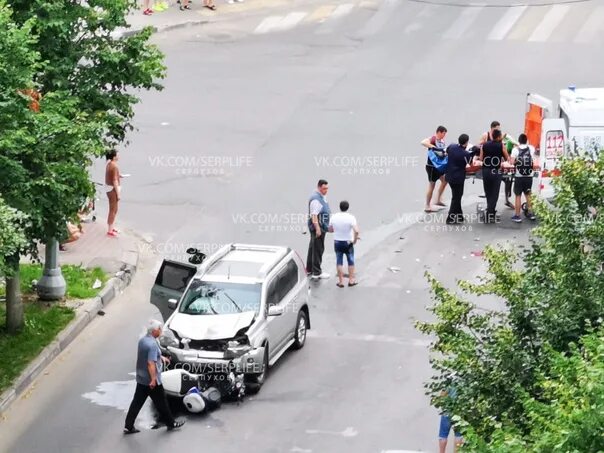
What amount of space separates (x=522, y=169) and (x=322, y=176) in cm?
426

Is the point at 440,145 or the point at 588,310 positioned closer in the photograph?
the point at 588,310

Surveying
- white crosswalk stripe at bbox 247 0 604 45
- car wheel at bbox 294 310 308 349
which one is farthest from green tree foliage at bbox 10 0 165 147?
white crosswalk stripe at bbox 247 0 604 45

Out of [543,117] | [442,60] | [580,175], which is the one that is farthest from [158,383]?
[442,60]

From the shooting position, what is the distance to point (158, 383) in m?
17.9

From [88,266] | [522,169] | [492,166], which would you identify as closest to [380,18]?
[492,166]

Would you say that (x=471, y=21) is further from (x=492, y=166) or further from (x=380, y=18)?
(x=492, y=166)

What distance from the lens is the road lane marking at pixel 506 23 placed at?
3730cm

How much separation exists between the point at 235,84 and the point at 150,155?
544 centimetres

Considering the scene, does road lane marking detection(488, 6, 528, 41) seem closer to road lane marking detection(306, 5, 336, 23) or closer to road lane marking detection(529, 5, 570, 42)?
road lane marking detection(529, 5, 570, 42)

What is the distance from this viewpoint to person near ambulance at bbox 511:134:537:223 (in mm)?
25469

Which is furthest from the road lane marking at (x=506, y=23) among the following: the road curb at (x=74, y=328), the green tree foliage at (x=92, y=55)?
the green tree foliage at (x=92, y=55)

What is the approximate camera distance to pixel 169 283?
2061 centimetres

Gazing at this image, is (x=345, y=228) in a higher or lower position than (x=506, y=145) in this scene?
lower

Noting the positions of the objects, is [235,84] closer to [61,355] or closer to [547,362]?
[61,355]
